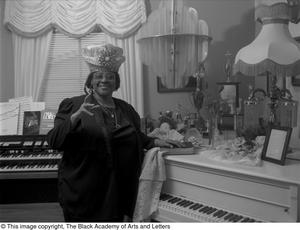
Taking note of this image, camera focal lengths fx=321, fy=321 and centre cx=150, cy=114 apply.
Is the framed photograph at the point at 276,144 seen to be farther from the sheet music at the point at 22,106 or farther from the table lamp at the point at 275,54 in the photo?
the sheet music at the point at 22,106

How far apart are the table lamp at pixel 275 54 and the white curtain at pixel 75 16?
1.00 m

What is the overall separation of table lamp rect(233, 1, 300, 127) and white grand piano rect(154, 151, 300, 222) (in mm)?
226

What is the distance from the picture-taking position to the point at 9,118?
216 centimetres

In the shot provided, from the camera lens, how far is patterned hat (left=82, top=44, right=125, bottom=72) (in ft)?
4.98

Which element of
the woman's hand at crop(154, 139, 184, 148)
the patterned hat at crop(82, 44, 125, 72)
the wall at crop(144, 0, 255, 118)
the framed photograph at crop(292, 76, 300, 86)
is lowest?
the woman's hand at crop(154, 139, 184, 148)

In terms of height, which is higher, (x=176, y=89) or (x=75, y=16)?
(x=75, y=16)

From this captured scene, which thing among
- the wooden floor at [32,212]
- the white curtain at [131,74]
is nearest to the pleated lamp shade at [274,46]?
the white curtain at [131,74]

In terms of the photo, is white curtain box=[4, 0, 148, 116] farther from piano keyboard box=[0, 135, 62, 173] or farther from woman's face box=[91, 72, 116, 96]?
woman's face box=[91, 72, 116, 96]

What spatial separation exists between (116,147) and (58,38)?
4.29 ft

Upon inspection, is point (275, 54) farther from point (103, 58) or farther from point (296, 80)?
point (103, 58)

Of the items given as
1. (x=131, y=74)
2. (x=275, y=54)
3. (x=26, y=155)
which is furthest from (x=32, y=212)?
(x=275, y=54)

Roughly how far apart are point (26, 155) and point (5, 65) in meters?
0.80

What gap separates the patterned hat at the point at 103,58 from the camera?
1.52 metres

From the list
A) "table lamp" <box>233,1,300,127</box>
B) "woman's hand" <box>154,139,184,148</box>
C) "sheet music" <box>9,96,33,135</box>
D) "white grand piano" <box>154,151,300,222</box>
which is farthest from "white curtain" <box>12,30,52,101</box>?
"table lamp" <box>233,1,300,127</box>
